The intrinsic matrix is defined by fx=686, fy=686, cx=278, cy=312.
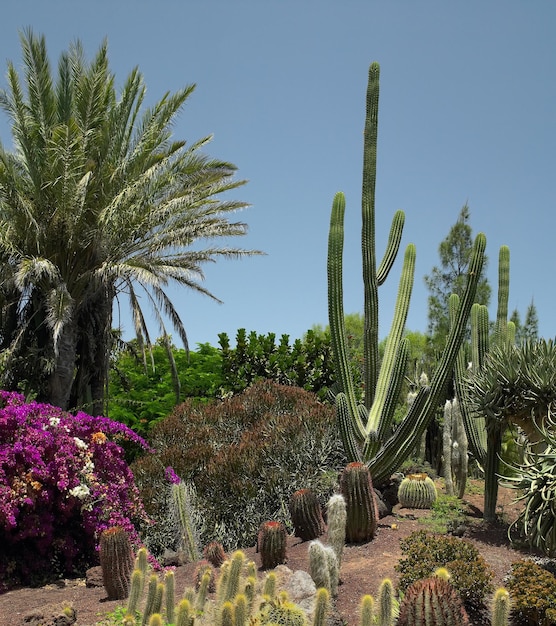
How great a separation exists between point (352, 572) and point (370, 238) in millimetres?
5432

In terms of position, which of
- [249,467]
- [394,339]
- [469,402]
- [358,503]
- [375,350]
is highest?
[394,339]

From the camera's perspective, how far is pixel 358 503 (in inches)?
292

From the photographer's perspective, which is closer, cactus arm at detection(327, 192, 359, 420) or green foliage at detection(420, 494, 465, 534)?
green foliage at detection(420, 494, 465, 534)

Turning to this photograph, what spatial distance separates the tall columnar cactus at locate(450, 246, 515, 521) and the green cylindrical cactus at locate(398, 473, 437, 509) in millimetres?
785

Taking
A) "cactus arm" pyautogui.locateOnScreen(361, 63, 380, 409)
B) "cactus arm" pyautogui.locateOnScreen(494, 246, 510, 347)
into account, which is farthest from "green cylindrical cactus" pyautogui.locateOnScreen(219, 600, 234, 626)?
"cactus arm" pyautogui.locateOnScreen(494, 246, 510, 347)

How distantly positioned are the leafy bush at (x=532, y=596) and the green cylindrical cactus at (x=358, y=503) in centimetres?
204

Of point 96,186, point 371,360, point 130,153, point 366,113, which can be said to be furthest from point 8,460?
point 130,153

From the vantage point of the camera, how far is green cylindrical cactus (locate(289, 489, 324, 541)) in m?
7.74

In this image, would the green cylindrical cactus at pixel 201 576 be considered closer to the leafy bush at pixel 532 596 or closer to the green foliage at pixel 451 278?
the leafy bush at pixel 532 596

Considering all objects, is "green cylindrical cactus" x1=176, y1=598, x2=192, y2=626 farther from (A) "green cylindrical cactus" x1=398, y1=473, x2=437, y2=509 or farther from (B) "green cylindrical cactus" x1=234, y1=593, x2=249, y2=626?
(A) "green cylindrical cactus" x1=398, y1=473, x2=437, y2=509

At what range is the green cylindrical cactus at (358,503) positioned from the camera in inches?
293

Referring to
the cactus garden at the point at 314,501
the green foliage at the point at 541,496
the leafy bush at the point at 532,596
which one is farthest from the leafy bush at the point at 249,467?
the leafy bush at the point at 532,596

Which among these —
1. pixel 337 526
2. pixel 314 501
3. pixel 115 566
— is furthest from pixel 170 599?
pixel 314 501

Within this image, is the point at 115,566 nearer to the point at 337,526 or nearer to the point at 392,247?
the point at 337,526
